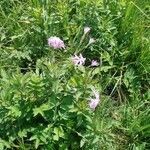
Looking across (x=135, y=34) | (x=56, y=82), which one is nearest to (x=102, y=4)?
(x=135, y=34)

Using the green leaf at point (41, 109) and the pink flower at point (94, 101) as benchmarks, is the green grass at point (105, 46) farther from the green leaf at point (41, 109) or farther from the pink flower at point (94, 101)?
the green leaf at point (41, 109)

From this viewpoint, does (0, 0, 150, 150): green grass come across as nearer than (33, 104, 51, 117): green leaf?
No

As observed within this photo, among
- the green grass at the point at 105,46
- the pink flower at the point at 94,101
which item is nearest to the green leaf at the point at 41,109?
the pink flower at the point at 94,101

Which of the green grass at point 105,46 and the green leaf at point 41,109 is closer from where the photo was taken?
the green leaf at point 41,109

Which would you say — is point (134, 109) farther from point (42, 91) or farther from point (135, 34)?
point (42, 91)

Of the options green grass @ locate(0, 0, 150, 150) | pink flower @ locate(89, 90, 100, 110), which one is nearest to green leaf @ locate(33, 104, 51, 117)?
pink flower @ locate(89, 90, 100, 110)

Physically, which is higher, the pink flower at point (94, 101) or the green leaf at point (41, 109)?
the pink flower at point (94, 101)

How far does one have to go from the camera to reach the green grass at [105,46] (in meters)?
2.58

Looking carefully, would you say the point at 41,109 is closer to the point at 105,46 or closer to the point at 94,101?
the point at 94,101

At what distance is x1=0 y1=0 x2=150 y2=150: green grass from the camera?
258cm

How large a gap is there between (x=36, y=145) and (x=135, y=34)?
993mm

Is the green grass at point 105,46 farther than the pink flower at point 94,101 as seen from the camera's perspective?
Yes

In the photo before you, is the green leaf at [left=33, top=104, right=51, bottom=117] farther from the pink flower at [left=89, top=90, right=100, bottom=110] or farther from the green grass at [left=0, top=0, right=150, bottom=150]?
the green grass at [left=0, top=0, right=150, bottom=150]

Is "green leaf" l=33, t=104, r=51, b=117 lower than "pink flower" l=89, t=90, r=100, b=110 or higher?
lower
